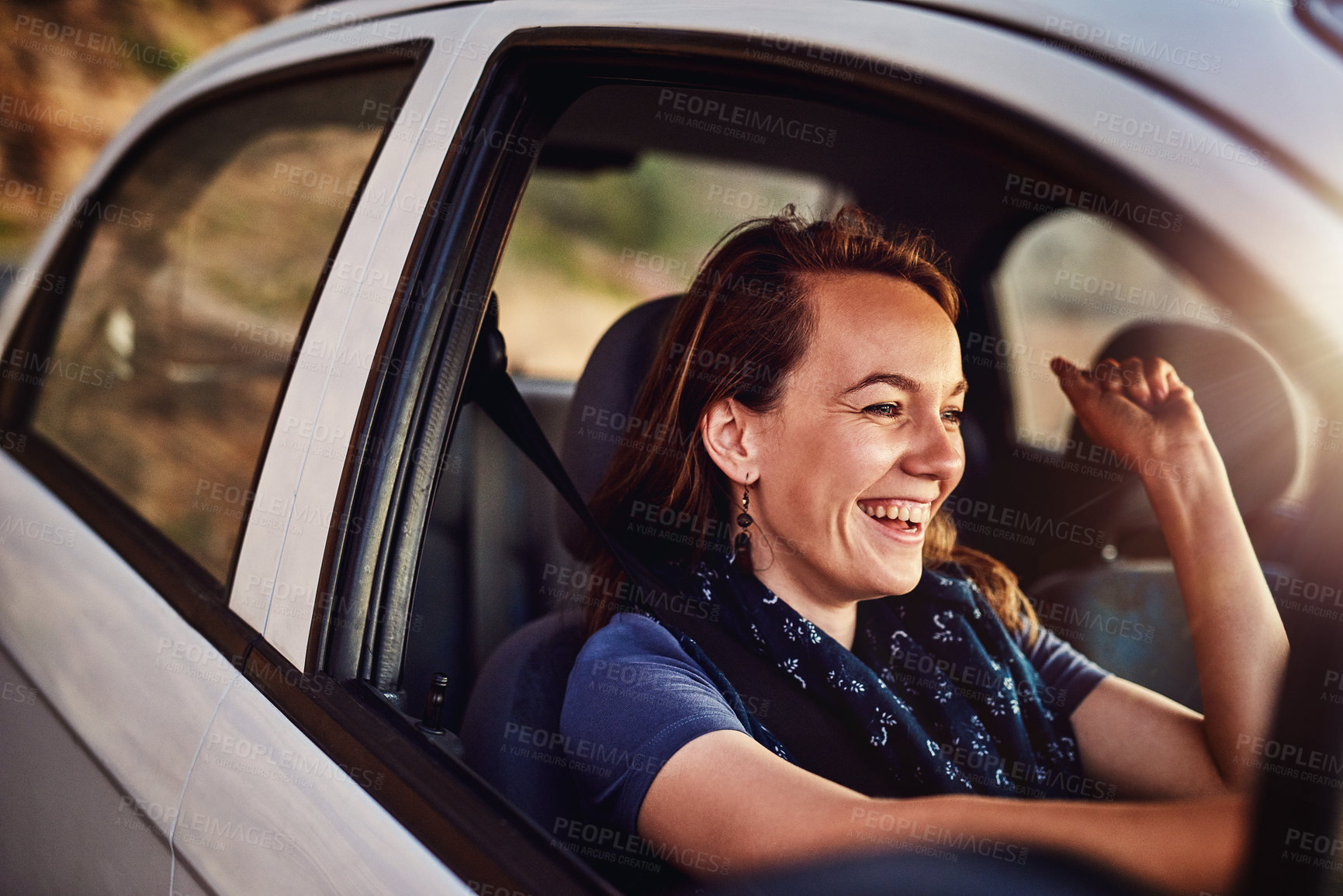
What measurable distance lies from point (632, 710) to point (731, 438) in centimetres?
42

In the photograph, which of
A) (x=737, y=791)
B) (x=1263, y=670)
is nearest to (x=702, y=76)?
(x=737, y=791)

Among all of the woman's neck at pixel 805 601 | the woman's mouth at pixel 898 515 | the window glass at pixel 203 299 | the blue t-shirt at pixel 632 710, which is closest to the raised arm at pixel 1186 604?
the woman's mouth at pixel 898 515

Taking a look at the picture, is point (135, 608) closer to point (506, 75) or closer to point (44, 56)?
point (506, 75)

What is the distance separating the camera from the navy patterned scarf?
134 cm

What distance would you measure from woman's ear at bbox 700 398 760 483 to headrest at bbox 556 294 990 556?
0.46 ft

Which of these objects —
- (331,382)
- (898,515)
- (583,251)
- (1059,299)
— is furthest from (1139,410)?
(583,251)

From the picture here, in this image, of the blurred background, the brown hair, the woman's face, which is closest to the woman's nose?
the woman's face

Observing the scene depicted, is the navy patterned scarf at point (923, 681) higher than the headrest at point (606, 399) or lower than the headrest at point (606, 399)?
lower

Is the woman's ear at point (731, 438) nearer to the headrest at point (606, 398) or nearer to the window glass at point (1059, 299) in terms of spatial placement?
the headrest at point (606, 398)

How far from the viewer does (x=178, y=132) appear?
2.25 metres

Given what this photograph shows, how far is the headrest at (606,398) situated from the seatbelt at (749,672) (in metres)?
0.07

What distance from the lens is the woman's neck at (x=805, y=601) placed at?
4.66 ft

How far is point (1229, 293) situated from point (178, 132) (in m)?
2.23

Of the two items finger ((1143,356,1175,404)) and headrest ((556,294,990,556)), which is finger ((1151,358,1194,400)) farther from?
headrest ((556,294,990,556))
